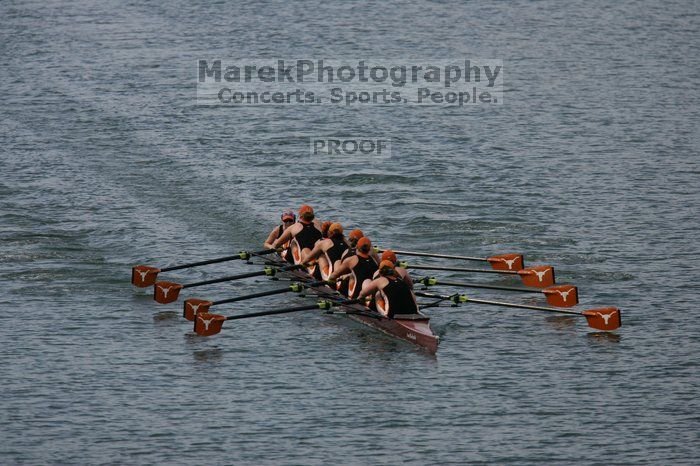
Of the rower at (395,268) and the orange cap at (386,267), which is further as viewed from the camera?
the rower at (395,268)

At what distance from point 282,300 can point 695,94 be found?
39.0m

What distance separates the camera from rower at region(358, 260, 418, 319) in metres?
39.0

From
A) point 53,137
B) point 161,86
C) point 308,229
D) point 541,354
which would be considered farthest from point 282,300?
point 161,86

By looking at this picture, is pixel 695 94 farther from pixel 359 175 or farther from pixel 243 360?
pixel 243 360

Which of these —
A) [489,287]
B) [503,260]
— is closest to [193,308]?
[489,287]

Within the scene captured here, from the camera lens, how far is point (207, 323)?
4022 cm

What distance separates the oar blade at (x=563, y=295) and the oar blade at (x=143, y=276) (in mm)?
13815

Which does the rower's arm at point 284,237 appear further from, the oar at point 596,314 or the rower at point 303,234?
the oar at point 596,314

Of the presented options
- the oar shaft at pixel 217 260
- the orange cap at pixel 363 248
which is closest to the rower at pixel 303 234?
the oar shaft at pixel 217 260

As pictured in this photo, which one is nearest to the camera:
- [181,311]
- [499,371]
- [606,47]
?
[499,371]

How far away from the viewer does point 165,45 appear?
85250 mm

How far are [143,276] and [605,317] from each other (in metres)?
16.2

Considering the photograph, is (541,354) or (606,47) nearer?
(541,354)

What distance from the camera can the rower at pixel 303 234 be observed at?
44469mm
